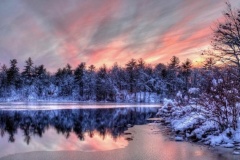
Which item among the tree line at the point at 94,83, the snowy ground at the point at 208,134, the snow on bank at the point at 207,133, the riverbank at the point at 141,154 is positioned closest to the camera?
the riverbank at the point at 141,154

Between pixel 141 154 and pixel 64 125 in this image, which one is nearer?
pixel 141 154

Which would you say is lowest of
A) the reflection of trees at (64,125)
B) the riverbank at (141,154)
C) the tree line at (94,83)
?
the riverbank at (141,154)

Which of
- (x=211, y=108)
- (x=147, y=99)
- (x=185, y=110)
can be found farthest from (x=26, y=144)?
(x=147, y=99)

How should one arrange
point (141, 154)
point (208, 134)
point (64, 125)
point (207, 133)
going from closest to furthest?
point (141, 154)
point (208, 134)
point (207, 133)
point (64, 125)

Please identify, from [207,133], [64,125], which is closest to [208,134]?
[207,133]

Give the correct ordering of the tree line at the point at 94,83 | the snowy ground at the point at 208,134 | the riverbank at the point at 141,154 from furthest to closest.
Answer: the tree line at the point at 94,83
the snowy ground at the point at 208,134
the riverbank at the point at 141,154

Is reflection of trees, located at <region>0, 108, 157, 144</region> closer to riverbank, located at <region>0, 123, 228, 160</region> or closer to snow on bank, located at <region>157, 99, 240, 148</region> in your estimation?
riverbank, located at <region>0, 123, 228, 160</region>

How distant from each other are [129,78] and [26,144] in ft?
264

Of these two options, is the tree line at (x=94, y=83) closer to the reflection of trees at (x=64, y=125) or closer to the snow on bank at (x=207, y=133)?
the reflection of trees at (x=64, y=125)

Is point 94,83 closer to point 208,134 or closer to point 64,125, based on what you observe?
point 64,125

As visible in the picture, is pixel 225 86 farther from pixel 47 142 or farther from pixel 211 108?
pixel 47 142

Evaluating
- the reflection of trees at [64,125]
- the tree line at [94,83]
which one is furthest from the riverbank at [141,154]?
the tree line at [94,83]

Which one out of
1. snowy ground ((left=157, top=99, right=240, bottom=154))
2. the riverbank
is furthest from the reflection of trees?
snowy ground ((left=157, top=99, right=240, bottom=154))

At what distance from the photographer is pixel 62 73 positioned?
102438mm
